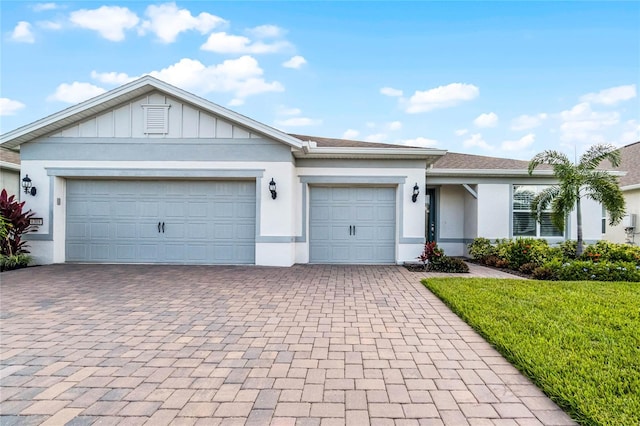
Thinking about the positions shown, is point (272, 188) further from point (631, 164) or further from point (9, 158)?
point (631, 164)

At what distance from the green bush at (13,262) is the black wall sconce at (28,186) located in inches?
65.1

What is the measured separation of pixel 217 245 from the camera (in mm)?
9141

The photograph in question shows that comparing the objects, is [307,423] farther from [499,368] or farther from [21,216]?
[21,216]

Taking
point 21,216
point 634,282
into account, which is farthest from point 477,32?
point 21,216

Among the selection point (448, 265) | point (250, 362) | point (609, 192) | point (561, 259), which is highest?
point (609, 192)

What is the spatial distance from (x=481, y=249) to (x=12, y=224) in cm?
1297

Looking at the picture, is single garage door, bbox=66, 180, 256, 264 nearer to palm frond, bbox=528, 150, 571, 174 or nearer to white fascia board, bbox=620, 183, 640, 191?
palm frond, bbox=528, 150, 571, 174

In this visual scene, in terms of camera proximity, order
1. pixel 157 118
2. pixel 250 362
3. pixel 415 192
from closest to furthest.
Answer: pixel 250 362, pixel 157 118, pixel 415 192

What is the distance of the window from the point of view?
11.0 metres

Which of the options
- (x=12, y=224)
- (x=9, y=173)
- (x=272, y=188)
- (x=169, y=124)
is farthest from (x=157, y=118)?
(x=9, y=173)

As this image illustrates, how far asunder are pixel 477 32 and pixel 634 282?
9.31m

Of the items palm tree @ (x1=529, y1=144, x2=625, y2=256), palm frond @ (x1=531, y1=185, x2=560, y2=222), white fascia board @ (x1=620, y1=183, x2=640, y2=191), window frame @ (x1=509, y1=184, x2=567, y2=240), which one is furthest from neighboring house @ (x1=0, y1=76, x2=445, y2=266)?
white fascia board @ (x1=620, y1=183, x2=640, y2=191)

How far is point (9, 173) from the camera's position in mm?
11156

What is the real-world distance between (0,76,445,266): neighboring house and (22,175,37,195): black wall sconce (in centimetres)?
12
